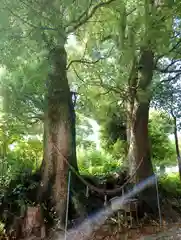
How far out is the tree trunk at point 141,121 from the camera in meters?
5.02

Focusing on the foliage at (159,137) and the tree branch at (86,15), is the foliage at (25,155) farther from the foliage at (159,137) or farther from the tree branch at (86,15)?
the foliage at (159,137)

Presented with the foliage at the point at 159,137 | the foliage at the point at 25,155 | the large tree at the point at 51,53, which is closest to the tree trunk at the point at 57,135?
the large tree at the point at 51,53

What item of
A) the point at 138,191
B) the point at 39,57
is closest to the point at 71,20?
the point at 39,57

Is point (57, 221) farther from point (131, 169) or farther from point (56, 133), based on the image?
point (131, 169)

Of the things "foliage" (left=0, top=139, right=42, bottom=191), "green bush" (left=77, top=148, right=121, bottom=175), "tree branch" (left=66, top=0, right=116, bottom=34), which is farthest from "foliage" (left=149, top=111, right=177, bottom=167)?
"tree branch" (left=66, top=0, right=116, bottom=34)

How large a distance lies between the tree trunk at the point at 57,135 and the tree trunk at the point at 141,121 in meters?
1.50

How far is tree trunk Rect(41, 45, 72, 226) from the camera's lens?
4.07 metres

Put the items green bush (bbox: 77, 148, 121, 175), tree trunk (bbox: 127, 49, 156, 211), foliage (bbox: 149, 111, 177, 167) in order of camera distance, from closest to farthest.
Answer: tree trunk (bbox: 127, 49, 156, 211)
green bush (bbox: 77, 148, 121, 175)
foliage (bbox: 149, 111, 177, 167)

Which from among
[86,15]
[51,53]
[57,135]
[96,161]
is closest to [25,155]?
[57,135]

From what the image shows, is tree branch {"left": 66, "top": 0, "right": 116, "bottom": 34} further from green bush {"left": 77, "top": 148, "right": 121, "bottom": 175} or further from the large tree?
green bush {"left": 77, "top": 148, "right": 121, "bottom": 175}

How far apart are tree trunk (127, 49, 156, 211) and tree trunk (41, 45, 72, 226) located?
1.50 metres

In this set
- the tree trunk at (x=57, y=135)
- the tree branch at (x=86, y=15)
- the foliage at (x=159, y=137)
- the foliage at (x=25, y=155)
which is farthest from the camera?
the foliage at (x=159, y=137)

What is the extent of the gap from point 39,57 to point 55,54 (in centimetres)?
103

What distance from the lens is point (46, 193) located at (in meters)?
4.09
